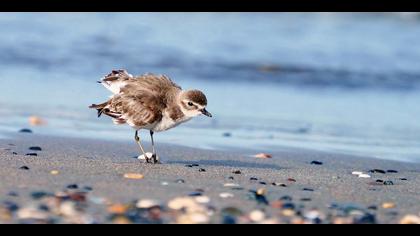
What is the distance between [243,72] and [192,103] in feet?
25.5

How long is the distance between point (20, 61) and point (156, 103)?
7594mm

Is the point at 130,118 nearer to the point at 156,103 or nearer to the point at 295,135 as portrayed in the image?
the point at 156,103

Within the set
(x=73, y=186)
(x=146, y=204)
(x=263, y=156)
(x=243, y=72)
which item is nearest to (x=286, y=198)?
(x=146, y=204)

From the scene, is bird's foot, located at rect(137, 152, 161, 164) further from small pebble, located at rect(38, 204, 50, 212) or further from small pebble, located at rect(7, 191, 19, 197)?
small pebble, located at rect(38, 204, 50, 212)

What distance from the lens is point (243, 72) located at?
1695cm

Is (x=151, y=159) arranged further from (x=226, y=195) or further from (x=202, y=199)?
(x=202, y=199)

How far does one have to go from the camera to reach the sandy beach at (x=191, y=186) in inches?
265

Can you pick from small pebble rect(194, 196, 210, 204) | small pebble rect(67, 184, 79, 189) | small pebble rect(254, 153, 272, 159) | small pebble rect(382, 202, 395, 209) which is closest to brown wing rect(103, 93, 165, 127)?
small pebble rect(254, 153, 272, 159)

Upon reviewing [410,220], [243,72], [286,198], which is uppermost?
[243,72]

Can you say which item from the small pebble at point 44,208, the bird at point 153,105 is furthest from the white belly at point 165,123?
the small pebble at point 44,208

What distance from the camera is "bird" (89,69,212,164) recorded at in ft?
30.3

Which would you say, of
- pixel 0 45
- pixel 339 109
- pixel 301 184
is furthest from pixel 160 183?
pixel 0 45

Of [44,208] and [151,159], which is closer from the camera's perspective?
[44,208]

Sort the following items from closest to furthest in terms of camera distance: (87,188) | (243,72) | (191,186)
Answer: (87,188), (191,186), (243,72)
